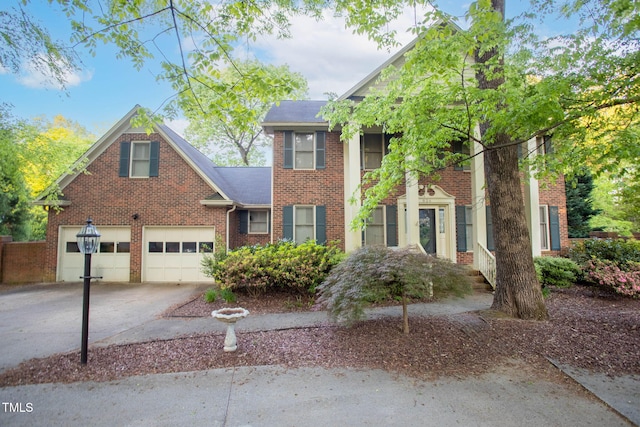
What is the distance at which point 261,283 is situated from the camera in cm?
735

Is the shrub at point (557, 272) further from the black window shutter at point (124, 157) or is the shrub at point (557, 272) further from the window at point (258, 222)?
the black window shutter at point (124, 157)

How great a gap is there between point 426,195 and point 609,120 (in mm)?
5770

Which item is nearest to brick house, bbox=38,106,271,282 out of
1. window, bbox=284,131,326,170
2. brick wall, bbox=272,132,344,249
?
brick wall, bbox=272,132,344,249

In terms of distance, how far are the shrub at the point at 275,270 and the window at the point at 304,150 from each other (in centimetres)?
376

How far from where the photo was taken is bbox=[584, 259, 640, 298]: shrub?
7.42 m

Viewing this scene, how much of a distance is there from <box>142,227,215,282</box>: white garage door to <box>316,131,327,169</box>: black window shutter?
471cm

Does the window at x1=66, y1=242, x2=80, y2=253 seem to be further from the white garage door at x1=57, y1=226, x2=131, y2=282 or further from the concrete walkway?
the concrete walkway

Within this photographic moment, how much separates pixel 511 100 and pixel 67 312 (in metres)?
9.99

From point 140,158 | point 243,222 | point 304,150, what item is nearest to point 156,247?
point 243,222

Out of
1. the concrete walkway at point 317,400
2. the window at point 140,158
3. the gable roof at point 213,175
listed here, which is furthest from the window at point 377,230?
the window at point 140,158

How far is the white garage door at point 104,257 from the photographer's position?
11312 millimetres

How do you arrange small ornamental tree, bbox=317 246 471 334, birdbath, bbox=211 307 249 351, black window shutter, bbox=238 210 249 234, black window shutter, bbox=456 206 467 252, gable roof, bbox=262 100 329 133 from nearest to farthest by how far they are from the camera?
birdbath, bbox=211 307 249 351
small ornamental tree, bbox=317 246 471 334
gable roof, bbox=262 100 329 133
black window shutter, bbox=456 206 467 252
black window shutter, bbox=238 210 249 234

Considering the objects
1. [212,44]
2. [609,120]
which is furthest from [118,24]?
[609,120]

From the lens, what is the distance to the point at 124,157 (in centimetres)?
1158
